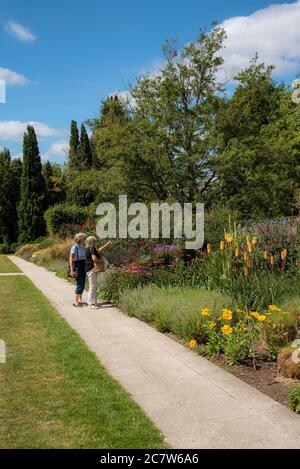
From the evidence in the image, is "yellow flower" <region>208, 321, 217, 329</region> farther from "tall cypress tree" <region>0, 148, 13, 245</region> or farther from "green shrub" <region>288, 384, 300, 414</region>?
"tall cypress tree" <region>0, 148, 13, 245</region>

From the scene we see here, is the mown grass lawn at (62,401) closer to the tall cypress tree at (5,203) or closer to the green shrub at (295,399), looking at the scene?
the green shrub at (295,399)

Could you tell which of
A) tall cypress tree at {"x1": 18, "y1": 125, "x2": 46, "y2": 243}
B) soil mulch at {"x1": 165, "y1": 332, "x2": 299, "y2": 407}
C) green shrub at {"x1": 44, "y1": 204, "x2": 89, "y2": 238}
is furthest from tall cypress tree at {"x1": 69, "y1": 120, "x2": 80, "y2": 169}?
soil mulch at {"x1": 165, "y1": 332, "x2": 299, "y2": 407}

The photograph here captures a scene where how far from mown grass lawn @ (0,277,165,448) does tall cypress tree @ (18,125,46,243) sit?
2799cm

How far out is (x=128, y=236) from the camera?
14914mm

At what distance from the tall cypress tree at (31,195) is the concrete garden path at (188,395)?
2817 cm

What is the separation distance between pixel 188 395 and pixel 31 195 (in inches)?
1275

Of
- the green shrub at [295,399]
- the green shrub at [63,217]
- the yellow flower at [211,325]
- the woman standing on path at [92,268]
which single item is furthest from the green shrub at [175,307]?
the green shrub at [63,217]

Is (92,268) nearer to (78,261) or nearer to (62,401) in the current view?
(78,261)

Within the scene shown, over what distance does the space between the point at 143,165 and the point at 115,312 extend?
A: 887cm

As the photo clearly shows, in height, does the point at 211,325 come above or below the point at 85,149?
below

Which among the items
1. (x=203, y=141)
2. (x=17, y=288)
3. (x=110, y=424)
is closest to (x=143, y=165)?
(x=203, y=141)

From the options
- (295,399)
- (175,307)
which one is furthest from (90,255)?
(295,399)

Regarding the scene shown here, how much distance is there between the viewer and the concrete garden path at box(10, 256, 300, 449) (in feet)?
12.6

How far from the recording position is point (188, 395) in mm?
4793
